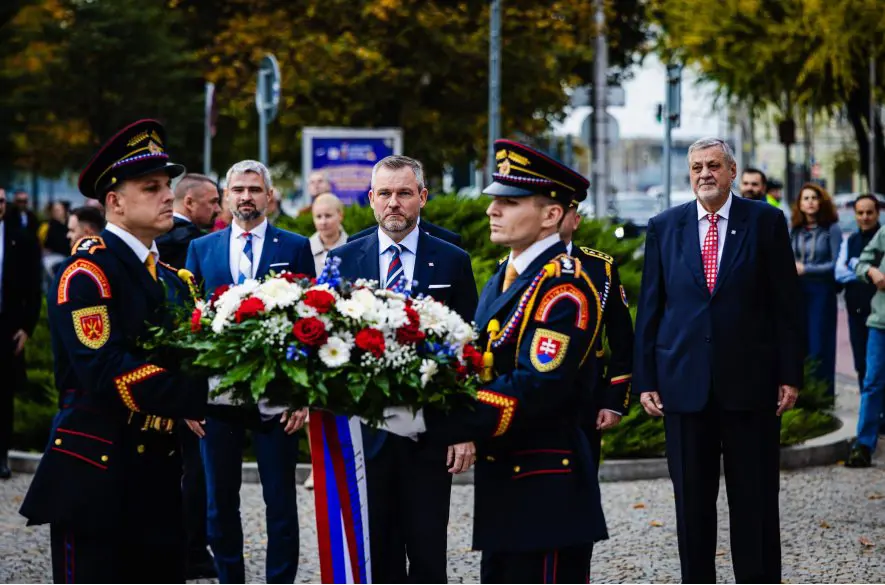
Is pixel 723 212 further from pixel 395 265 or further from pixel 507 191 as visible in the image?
pixel 507 191

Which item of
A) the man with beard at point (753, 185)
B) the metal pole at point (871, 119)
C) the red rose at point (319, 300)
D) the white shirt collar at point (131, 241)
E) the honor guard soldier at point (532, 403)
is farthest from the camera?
the metal pole at point (871, 119)

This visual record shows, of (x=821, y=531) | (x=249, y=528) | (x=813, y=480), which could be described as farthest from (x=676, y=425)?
(x=813, y=480)

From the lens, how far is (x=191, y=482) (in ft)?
25.7

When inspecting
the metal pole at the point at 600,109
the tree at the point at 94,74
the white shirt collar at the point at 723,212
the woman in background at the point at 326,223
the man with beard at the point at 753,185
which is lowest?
the white shirt collar at the point at 723,212

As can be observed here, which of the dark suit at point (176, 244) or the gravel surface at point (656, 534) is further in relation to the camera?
the dark suit at point (176, 244)

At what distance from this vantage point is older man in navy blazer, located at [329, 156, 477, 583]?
5.52 meters

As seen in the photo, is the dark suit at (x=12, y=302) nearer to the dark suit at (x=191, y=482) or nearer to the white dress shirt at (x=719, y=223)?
the dark suit at (x=191, y=482)

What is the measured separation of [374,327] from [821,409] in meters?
8.28

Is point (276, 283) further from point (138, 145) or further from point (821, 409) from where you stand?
point (821, 409)

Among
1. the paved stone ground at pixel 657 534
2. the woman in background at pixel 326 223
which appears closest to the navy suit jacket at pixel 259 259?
the paved stone ground at pixel 657 534

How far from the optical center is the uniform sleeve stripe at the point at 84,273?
16.4 feet

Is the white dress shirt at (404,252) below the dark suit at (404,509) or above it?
above

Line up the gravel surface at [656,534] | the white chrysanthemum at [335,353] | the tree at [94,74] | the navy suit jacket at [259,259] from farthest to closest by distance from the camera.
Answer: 1. the tree at [94,74]
2. the gravel surface at [656,534]
3. the navy suit jacket at [259,259]
4. the white chrysanthemum at [335,353]

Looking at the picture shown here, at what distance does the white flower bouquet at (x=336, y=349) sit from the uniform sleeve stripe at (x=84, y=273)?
1.70 feet
